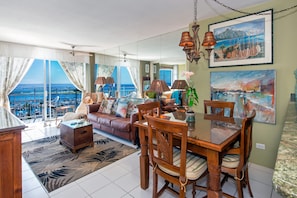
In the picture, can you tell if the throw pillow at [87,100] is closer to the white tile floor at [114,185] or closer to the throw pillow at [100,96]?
the throw pillow at [100,96]

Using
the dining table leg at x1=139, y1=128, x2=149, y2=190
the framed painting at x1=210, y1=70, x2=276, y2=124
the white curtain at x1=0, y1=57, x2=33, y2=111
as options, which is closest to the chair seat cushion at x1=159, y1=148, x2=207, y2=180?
the dining table leg at x1=139, y1=128, x2=149, y2=190

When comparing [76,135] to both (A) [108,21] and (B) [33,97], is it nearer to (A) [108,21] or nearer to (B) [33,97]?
(A) [108,21]

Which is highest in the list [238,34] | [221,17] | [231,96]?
[221,17]

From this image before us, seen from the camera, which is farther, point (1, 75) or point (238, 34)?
point (1, 75)

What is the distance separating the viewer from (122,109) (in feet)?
13.7

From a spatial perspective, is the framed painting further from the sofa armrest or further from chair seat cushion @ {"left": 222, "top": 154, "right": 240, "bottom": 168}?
the sofa armrest

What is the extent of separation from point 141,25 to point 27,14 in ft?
6.72

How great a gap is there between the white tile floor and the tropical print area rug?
0.11 metres

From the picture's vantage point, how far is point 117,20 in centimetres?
317

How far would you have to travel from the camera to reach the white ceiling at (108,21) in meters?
2.52

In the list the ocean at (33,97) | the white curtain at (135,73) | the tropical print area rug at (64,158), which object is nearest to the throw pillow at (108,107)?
the tropical print area rug at (64,158)

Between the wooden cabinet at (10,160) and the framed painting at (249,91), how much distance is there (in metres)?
2.95

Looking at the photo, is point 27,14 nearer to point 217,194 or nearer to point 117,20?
point 117,20

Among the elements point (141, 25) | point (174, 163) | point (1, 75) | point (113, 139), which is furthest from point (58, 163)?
point (1, 75)
